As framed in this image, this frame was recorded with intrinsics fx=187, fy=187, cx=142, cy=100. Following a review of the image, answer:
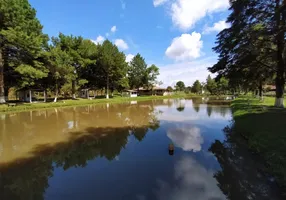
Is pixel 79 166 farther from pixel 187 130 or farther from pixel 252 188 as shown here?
pixel 187 130

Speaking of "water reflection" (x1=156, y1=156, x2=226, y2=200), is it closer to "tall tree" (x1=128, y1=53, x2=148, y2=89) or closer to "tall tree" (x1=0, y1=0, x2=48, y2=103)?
"tall tree" (x1=0, y1=0, x2=48, y2=103)

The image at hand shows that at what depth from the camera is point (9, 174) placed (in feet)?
19.5

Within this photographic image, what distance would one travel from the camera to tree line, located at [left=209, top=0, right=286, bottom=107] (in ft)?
47.5

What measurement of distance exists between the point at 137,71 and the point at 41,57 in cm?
3648

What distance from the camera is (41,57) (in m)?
29.6

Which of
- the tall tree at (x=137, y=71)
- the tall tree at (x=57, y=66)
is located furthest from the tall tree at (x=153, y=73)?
the tall tree at (x=57, y=66)

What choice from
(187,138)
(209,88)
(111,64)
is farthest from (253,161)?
(209,88)

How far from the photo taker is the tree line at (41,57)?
2372 cm

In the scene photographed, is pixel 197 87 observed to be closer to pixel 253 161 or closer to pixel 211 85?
pixel 211 85

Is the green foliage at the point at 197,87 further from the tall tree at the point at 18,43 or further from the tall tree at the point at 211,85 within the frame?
the tall tree at the point at 18,43

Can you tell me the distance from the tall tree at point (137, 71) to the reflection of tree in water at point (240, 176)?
183 ft

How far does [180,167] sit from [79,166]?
3.55 meters

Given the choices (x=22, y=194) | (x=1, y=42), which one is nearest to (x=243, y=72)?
(x=22, y=194)

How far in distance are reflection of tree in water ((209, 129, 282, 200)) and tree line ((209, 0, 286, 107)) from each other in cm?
1002
